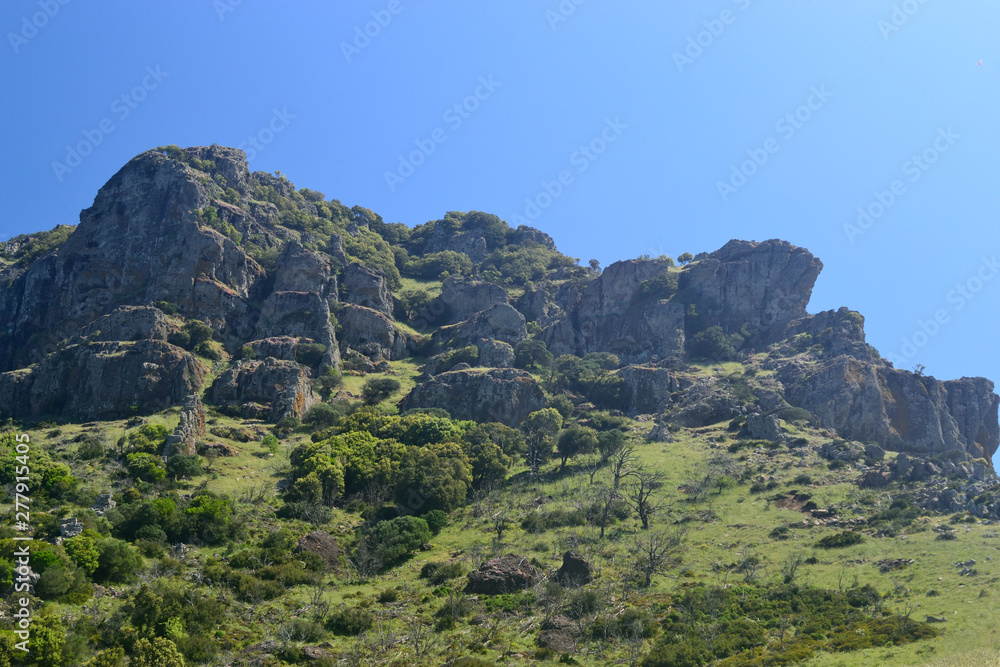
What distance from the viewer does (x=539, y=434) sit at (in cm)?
7325

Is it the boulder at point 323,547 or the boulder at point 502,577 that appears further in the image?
the boulder at point 323,547

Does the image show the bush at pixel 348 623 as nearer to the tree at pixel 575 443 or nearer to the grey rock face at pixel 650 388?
the tree at pixel 575 443

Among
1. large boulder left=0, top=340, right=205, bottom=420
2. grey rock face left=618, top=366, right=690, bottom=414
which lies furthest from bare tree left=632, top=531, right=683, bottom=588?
large boulder left=0, top=340, right=205, bottom=420

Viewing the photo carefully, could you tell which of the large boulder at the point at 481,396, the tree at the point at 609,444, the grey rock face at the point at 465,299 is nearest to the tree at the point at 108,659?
the tree at the point at 609,444

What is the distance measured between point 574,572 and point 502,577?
4.72m

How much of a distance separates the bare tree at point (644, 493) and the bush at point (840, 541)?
513 inches

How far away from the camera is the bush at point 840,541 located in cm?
4788

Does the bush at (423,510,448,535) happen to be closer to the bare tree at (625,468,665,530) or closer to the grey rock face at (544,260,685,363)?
the bare tree at (625,468,665,530)

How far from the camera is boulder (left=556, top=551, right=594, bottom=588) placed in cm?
4125

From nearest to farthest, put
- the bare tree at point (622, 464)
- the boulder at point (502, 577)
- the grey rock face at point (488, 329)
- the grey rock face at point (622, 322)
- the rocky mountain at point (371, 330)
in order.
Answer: the boulder at point (502, 577) < the bare tree at point (622, 464) < the rocky mountain at point (371, 330) < the grey rock face at point (488, 329) < the grey rock face at point (622, 322)

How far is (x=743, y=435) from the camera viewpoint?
7844 centimetres

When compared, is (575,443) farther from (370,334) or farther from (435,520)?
Answer: (370,334)

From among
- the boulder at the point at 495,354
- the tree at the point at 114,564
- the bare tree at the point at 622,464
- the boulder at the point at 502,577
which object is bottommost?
the boulder at the point at 502,577

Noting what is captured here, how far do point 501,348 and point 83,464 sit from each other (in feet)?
193
